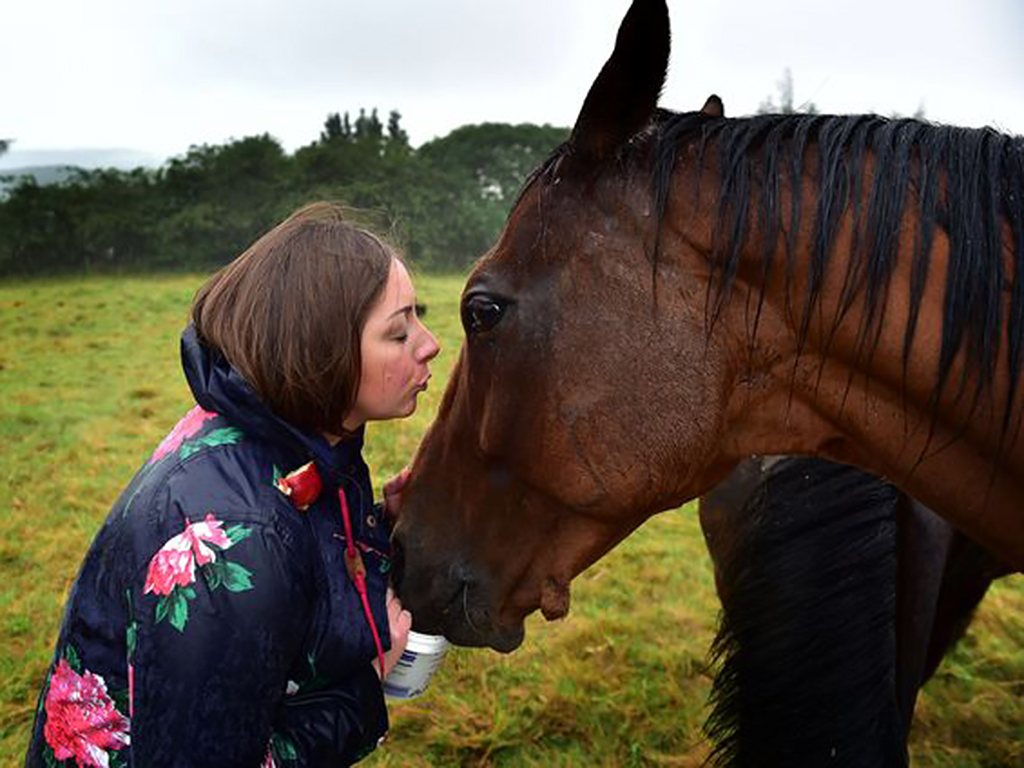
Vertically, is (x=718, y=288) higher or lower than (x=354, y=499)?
higher

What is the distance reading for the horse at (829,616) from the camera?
1.98 m

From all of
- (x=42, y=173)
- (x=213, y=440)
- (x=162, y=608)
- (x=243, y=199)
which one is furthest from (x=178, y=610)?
(x=42, y=173)

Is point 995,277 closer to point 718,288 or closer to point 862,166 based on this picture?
point 862,166

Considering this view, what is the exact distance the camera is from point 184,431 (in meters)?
1.36

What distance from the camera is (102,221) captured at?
13344 mm

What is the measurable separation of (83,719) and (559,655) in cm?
242

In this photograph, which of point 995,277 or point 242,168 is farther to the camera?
point 242,168

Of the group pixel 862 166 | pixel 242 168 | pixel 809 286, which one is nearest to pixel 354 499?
pixel 809 286

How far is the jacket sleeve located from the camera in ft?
3.67

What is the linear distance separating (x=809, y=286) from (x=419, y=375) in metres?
0.70

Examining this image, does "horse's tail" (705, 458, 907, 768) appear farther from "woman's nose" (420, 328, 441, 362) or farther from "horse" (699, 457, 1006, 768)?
"woman's nose" (420, 328, 441, 362)

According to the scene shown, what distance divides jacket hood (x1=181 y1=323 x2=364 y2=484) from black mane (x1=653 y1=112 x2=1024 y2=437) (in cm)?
69

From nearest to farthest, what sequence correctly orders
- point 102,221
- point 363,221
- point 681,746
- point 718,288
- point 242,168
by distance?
point 718,288
point 363,221
point 681,746
point 102,221
point 242,168

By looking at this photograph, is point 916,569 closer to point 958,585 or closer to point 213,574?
point 958,585
